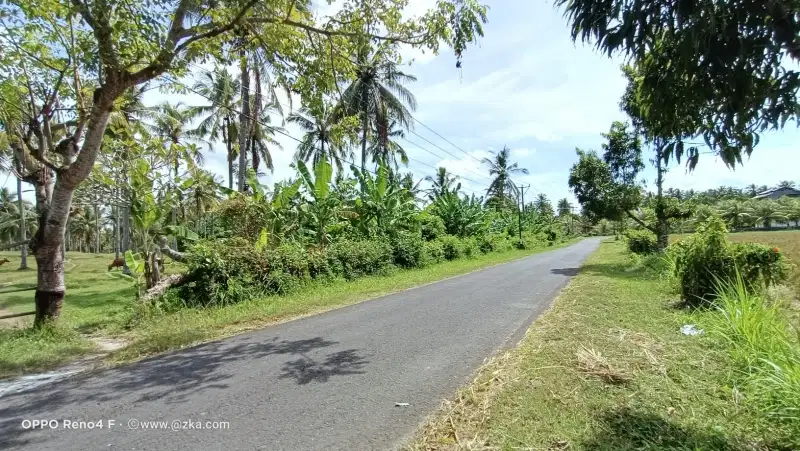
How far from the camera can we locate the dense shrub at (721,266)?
7.33m

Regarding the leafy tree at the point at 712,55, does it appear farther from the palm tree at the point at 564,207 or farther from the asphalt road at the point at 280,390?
the palm tree at the point at 564,207

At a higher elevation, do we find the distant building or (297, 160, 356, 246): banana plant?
the distant building

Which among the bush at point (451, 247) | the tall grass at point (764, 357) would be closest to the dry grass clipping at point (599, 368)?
the tall grass at point (764, 357)

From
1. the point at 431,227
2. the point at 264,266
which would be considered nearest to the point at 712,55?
the point at 264,266

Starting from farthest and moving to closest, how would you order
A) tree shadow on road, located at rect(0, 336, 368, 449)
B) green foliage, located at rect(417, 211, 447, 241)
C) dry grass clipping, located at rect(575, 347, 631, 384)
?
green foliage, located at rect(417, 211, 447, 241), dry grass clipping, located at rect(575, 347, 631, 384), tree shadow on road, located at rect(0, 336, 368, 449)

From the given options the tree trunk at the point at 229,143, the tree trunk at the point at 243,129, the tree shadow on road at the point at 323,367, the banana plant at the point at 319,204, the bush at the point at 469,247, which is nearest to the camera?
the tree shadow on road at the point at 323,367

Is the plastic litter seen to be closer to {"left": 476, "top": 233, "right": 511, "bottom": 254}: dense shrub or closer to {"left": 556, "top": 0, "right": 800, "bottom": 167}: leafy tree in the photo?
{"left": 556, "top": 0, "right": 800, "bottom": 167}: leafy tree

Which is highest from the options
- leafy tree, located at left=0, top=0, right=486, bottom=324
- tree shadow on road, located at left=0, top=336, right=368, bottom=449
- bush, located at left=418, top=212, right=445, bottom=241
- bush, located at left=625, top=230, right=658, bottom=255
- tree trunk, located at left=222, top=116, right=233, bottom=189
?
tree trunk, located at left=222, top=116, right=233, bottom=189

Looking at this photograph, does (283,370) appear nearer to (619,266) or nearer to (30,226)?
(619,266)

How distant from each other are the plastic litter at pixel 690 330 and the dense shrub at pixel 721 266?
149cm

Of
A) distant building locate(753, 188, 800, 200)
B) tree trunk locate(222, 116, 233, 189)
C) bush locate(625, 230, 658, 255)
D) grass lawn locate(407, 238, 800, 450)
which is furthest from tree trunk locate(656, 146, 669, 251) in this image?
distant building locate(753, 188, 800, 200)

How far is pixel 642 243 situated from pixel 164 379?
21.1 meters

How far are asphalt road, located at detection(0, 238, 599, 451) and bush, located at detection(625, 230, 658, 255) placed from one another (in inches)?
618

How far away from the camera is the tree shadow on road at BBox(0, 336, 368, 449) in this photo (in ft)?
12.5
